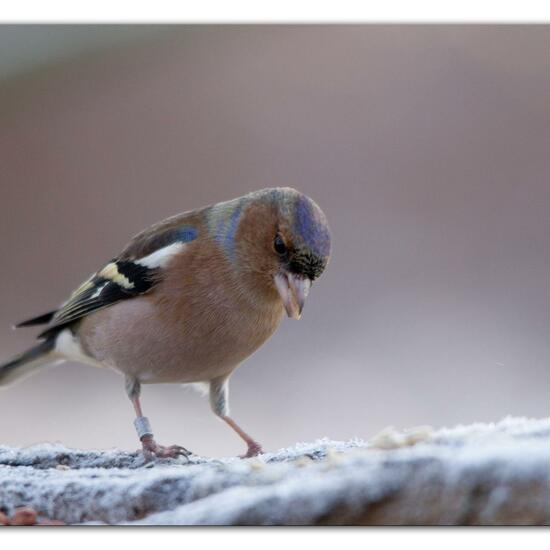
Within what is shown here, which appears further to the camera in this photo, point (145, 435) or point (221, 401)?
point (221, 401)

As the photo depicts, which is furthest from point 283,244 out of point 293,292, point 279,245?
point 293,292

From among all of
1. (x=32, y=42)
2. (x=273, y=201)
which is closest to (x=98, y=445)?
(x=273, y=201)

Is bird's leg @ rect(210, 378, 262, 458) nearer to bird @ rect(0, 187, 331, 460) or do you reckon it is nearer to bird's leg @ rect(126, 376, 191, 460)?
bird @ rect(0, 187, 331, 460)

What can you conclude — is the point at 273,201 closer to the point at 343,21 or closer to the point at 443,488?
the point at 343,21

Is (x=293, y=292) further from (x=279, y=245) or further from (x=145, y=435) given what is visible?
(x=145, y=435)

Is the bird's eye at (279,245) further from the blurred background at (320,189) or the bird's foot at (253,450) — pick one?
the bird's foot at (253,450)

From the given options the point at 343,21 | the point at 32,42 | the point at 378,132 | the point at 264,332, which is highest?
the point at 32,42
